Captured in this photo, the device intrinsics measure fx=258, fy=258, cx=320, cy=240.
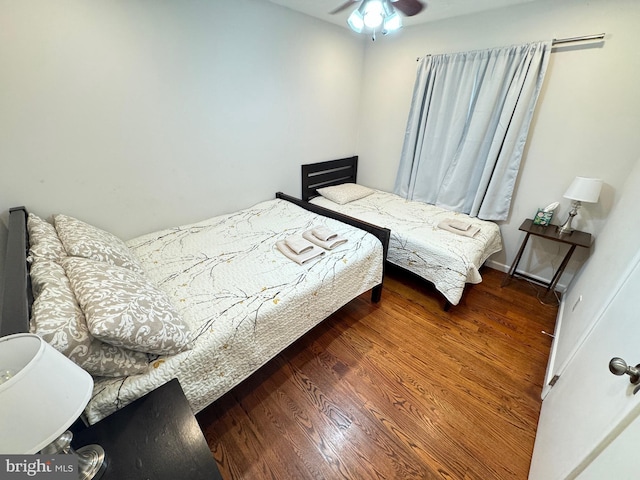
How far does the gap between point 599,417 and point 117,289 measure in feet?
5.67

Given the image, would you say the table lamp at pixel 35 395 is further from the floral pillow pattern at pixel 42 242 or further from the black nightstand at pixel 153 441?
the floral pillow pattern at pixel 42 242

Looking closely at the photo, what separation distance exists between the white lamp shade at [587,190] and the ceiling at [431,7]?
1.49 metres

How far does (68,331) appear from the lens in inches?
31.7

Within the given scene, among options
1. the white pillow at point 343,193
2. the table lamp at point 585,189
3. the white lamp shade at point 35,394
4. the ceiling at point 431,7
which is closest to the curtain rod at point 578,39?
the ceiling at point 431,7

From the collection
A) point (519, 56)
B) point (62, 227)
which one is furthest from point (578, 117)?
point (62, 227)

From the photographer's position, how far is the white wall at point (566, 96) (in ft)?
6.09

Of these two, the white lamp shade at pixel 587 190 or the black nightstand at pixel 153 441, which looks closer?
the black nightstand at pixel 153 441

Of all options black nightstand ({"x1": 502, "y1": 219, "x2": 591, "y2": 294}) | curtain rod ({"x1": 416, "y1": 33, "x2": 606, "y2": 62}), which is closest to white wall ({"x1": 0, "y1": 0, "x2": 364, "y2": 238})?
curtain rod ({"x1": 416, "y1": 33, "x2": 606, "y2": 62})

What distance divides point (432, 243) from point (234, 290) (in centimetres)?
162

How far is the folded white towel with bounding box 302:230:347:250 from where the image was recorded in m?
1.95

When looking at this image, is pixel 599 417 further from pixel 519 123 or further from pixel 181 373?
pixel 519 123

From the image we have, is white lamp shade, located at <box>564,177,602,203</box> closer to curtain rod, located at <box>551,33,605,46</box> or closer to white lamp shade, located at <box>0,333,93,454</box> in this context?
curtain rod, located at <box>551,33,605,46</box>

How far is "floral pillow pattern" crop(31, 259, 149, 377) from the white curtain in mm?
2935

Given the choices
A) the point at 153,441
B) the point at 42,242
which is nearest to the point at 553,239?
the point at 153,441
